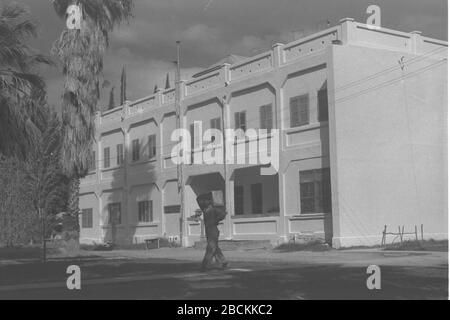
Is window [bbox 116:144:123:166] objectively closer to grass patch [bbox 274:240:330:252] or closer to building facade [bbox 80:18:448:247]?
building facade [bbox 80:18:448:247]

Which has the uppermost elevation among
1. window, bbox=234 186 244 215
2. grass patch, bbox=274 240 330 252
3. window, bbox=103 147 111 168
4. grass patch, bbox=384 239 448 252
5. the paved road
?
window, bbox=103 147 111 168

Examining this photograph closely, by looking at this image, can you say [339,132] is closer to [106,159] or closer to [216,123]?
[216,123]

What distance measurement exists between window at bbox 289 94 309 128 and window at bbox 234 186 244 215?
489 centimetres

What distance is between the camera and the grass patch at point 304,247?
81.8ft

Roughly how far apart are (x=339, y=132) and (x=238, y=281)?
41.9ft

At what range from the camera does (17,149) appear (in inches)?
661

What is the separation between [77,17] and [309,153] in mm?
10002

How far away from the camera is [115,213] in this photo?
39000 mm

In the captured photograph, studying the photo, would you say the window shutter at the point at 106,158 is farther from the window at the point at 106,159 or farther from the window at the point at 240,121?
the window at the point at 240,121

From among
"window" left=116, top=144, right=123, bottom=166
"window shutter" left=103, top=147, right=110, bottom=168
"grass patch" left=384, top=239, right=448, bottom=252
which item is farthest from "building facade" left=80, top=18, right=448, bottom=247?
"window shutter" left=103, top=147, right=110, bottom=168

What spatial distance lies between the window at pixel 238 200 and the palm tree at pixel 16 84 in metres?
14.4

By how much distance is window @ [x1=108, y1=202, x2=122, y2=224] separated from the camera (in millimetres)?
38688

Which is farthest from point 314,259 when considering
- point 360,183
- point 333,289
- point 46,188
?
point 46,188

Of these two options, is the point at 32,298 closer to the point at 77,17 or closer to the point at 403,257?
the point at 403,257
